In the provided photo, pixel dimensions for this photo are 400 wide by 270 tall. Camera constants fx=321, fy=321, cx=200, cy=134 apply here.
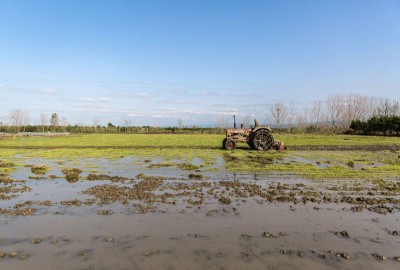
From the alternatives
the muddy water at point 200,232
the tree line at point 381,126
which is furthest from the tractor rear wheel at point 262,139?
the tree line at point 381,126

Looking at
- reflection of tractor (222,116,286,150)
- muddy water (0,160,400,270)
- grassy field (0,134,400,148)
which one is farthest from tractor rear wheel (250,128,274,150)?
muddy water (0,160,400,270)

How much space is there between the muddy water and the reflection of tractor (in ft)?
47.1

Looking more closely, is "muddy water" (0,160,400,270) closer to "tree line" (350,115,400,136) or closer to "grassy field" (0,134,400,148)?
"grassy field" (0,134,400,148)

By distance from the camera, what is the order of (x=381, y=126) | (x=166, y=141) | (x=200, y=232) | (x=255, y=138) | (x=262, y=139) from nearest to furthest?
1. (x=200, y=232)
2. (x=255, y=138)
3. (x=262, y=139)
4. (x=166, y=141)
5. (x=381, y=126)

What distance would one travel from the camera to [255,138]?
25.5m

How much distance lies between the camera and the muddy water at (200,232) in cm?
573

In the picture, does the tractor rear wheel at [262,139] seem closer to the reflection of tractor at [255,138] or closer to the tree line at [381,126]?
the reflection of tractor at [255,138]

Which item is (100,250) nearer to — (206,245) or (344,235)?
(206,245)

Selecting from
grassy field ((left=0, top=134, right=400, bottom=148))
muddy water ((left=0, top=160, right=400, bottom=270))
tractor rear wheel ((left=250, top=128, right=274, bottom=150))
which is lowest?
muddy water ((left=0, top=160, right=400, bottom=270))

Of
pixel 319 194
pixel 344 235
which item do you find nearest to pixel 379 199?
pixel 319 194

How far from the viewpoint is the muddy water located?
5.73 metres

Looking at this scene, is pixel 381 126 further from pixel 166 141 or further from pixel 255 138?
pixel 255 138

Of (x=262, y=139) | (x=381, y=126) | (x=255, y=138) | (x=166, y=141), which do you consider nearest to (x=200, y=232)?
(x=255, y=138)

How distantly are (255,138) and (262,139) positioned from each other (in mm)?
592
